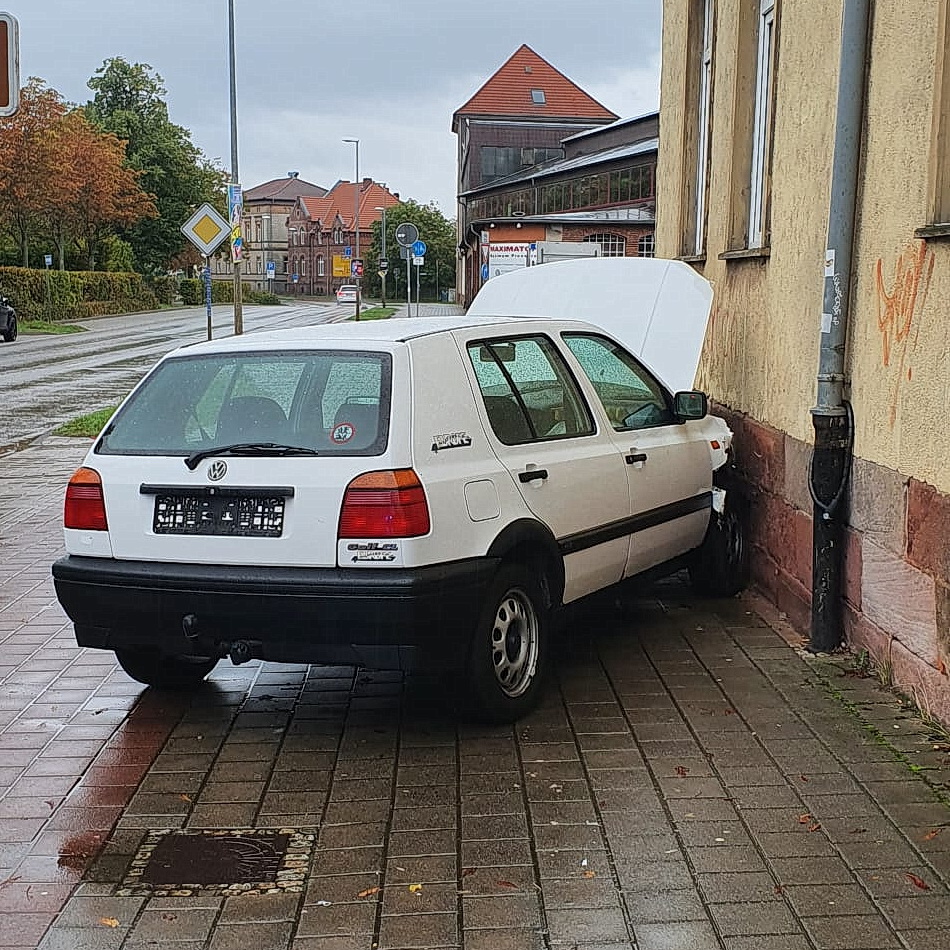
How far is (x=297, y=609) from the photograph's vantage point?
17.0 ft

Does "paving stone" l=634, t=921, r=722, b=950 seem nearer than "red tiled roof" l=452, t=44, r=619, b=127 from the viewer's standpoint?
Yes

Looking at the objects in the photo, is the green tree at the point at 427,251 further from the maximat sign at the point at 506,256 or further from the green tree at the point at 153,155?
the maximat sign at the point at 506,256

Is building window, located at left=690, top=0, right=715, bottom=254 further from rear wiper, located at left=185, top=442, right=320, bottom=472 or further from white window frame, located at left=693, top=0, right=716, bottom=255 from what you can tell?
rear wiper, located at left=185, top=442, right=320, bottom=472

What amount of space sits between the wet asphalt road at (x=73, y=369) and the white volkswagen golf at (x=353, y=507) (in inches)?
470

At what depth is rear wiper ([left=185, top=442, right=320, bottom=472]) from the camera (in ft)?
17.5

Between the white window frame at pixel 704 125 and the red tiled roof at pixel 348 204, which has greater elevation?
the red tiled roof at pixel 348 204

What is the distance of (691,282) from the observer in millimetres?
9398

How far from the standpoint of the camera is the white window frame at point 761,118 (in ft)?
30.0

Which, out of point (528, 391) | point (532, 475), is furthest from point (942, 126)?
point (532, 475)

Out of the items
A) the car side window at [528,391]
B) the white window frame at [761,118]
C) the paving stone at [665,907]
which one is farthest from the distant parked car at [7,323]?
the paving stone at [665,907]

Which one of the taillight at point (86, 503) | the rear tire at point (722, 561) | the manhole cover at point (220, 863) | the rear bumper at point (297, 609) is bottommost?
the manhole cover at point (220, 863)

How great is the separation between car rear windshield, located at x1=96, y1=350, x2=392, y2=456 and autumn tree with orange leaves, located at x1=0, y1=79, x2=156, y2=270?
49.0 meters

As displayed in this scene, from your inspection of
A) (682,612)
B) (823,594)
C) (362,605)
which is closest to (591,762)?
(362,605)

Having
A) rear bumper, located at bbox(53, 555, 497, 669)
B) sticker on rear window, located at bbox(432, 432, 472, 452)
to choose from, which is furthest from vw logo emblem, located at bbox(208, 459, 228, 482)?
sticker on rear window, located at bbox(432, 432, 472, 452)
